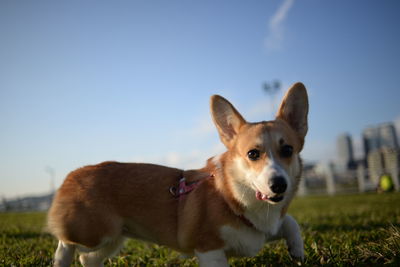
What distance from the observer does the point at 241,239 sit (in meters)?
2.64

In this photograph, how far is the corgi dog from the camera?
8.68ft

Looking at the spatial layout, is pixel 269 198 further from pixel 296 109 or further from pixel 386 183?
pixel 386 183

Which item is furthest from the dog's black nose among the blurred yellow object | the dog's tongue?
the blurred yellow object

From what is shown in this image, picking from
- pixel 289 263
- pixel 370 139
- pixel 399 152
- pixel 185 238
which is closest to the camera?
pixel 185 238

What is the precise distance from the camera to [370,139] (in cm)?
3478

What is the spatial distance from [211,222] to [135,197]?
33.3 inches

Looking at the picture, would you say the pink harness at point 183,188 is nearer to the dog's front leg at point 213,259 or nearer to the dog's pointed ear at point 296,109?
the dog's front leg at point 213,259

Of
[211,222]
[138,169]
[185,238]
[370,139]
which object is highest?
[138,169]

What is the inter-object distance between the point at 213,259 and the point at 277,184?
3.08 ft

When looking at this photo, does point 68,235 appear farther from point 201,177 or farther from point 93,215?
Result: point 201,177

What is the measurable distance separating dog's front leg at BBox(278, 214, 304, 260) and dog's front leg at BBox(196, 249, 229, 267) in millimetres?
821

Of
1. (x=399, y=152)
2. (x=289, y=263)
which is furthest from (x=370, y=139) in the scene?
(x=289, y=263)

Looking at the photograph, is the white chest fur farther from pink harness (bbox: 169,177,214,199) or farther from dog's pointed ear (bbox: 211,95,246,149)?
dog's pointed ear (bbox: 211,95,246,149)

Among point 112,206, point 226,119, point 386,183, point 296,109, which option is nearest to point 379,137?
point 386,183
